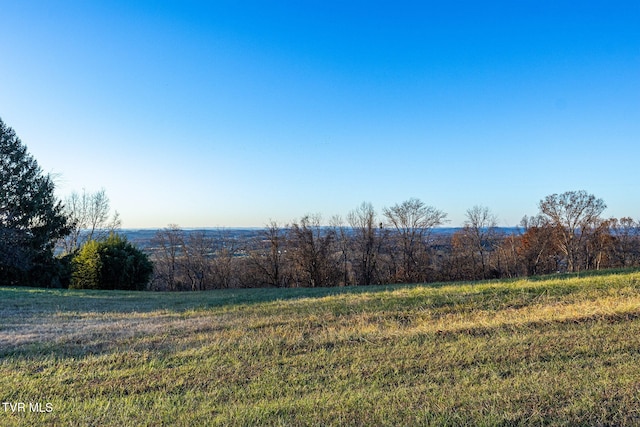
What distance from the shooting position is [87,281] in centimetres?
2245

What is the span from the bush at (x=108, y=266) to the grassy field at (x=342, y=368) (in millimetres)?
16265

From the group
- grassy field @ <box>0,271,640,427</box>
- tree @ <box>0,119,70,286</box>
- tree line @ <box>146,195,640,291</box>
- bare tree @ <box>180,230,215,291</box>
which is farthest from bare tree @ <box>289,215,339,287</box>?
grassy field @ <box>0,271,640,427</box>

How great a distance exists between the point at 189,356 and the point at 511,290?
8014 mm

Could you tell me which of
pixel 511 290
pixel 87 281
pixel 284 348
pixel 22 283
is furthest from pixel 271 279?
pixel 284 348

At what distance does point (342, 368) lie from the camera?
169 inches

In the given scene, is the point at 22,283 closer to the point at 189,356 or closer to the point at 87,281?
the point at 87,281

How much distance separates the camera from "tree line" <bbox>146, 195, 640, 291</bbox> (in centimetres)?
3534

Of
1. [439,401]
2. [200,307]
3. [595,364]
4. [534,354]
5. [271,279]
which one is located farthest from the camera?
[271,279]

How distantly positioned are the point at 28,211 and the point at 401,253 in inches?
1261

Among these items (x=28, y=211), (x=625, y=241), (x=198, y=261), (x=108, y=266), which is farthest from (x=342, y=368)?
(x=625, y=241)

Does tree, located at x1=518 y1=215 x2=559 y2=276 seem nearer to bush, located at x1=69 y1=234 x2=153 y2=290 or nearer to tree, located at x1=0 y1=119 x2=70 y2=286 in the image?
bush, located at x1=69 y1=234 x2=153 y2=290

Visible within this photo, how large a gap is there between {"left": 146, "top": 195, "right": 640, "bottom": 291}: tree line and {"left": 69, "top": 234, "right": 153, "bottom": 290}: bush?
42.7ft

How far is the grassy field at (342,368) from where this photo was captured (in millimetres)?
3086

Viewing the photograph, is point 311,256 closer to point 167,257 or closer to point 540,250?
point 167,257
